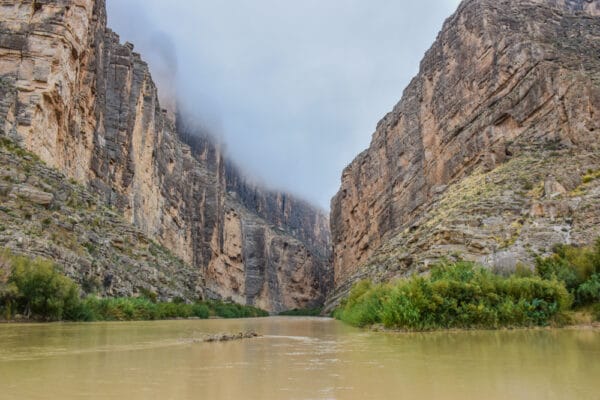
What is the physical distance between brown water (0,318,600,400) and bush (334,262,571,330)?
14.8 ft

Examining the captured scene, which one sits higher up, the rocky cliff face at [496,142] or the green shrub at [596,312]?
the rocky cliff face at [496,142]

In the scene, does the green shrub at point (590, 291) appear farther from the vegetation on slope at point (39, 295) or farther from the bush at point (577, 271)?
the vegetation on slope at point (39, 295)

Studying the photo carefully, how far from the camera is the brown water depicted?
5.42 metres

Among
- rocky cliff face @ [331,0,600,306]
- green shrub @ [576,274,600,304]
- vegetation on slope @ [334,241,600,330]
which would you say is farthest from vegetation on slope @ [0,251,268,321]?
green shrub @ [576,274,600,304]

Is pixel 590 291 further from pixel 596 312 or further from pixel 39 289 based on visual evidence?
pixel 39 289

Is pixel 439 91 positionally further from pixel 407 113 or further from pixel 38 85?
pixel 38 85

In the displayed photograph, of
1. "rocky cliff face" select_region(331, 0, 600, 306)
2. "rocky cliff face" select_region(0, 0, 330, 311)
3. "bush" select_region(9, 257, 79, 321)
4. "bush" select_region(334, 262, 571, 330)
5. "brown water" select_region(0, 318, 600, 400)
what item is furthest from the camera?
"rocky cliff face" select_region(0, 0, 330, 311)

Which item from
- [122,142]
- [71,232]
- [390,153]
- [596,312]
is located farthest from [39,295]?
[390,153]

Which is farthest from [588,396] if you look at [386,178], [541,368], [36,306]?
[386,178]

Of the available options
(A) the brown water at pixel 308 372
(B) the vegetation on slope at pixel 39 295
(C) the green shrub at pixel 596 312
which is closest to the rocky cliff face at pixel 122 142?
(B) the vegetation on slope at pixel 39 295

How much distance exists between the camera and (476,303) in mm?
15906

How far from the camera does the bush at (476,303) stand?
51.3 ft

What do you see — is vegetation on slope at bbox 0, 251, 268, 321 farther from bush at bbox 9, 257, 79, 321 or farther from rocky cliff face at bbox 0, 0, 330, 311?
rocky cliff face at bbox 0, 0, 330, 311

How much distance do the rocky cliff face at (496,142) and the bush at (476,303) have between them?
5.31 metres
